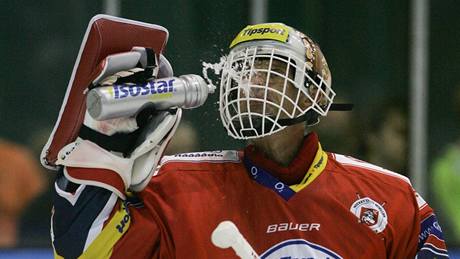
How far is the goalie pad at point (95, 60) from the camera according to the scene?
→ 1.72m

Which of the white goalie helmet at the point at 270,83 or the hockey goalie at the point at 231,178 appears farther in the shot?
the white goalie helmet at the point at 270,83

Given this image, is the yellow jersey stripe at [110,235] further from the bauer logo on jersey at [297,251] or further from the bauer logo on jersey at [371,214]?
the bauer logo on jersey at [371,214]

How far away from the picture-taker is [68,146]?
1730 millimetres

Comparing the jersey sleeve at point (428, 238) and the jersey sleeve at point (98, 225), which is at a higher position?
the jersey sleeve at point (98, 225)

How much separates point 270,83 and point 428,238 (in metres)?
0.45

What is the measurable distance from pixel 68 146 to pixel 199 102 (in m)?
0.25

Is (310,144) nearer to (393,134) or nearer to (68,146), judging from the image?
(68,146)

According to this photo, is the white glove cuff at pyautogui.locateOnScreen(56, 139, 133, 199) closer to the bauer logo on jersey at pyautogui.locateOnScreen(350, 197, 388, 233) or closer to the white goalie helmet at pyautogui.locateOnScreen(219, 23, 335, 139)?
the white goalie helmet at pyautogui.locateOnScreen(219, 23, 335, 139)

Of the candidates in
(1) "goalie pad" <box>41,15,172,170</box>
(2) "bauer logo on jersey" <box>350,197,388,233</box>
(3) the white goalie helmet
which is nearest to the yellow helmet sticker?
(3) the white goalie helmet

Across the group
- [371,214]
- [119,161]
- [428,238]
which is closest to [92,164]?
[119,161]

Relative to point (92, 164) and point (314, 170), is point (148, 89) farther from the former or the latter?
point (314, 170)

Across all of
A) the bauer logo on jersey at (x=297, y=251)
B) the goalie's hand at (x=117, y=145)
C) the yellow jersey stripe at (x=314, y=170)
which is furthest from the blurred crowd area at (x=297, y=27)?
the goalie's hand at (x=117, y=145)

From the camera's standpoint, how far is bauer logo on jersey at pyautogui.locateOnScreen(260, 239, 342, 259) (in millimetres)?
1881

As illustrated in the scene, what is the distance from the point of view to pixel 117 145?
5.65ft
